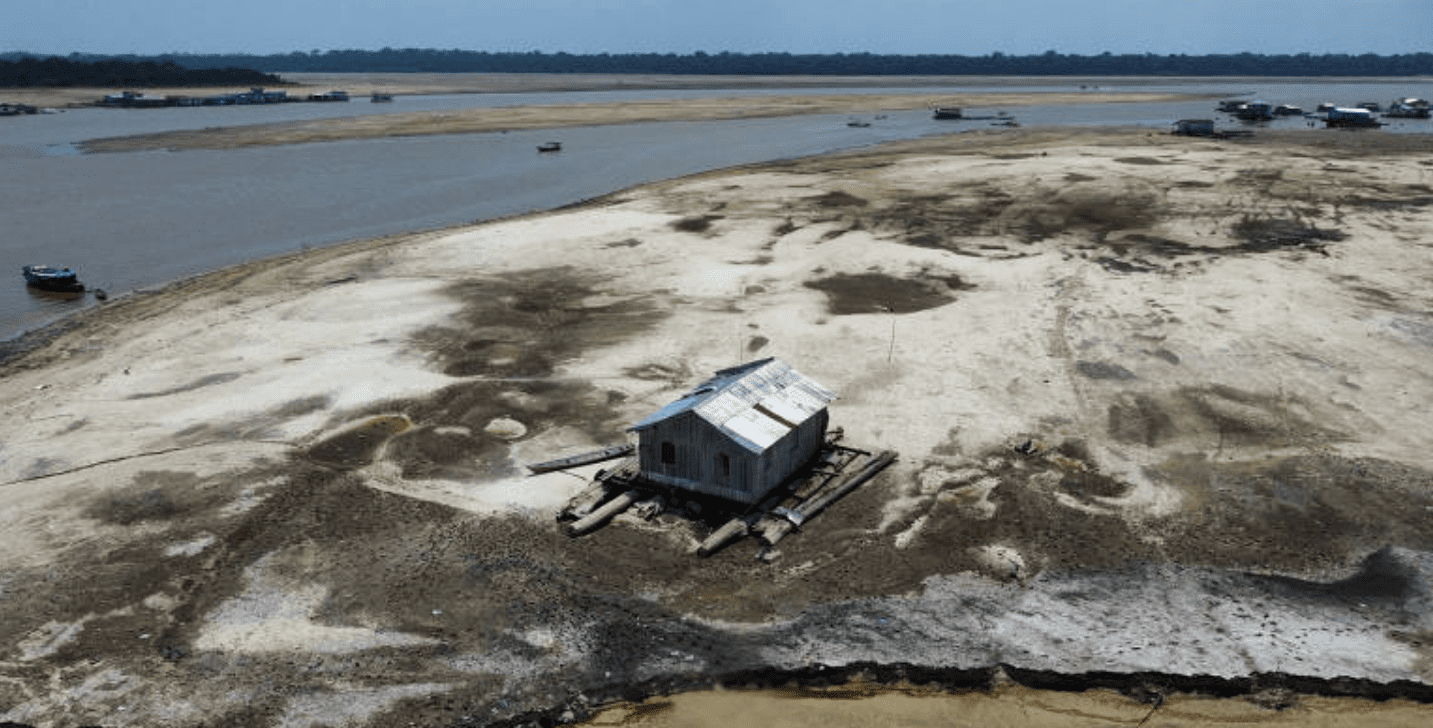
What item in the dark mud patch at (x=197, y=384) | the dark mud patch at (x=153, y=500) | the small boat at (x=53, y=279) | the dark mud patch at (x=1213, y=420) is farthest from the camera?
the small boat at (x=53, y=279)

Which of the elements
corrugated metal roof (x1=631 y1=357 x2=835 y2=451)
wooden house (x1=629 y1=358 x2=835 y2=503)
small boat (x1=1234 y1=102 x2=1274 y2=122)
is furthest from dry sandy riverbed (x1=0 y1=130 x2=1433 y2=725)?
small boat (x1=1234 y1=102 x2=1274 y2=122)

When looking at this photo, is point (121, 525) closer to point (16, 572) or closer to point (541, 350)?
point (16, 572)

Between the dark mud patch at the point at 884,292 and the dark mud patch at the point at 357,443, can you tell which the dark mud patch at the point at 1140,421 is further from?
the dark mud patch at the point at 357,443

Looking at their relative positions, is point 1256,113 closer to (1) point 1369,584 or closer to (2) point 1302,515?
(2) point 1302,515

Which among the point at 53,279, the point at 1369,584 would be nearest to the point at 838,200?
the point at 1369,584

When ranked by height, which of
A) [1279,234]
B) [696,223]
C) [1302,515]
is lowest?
[1302,515]

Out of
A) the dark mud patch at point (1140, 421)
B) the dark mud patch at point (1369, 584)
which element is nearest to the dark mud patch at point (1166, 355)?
the dark mud patch at point (1140, 421)

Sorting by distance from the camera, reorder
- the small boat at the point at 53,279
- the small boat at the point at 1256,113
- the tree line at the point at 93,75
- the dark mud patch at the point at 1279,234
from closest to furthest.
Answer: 1. the dark mud patch at the point at 1279,234
2. the small boat at the point at 53,279
3. the small boat at the point at 1256,113
4. the tree line at the point at 93,75
